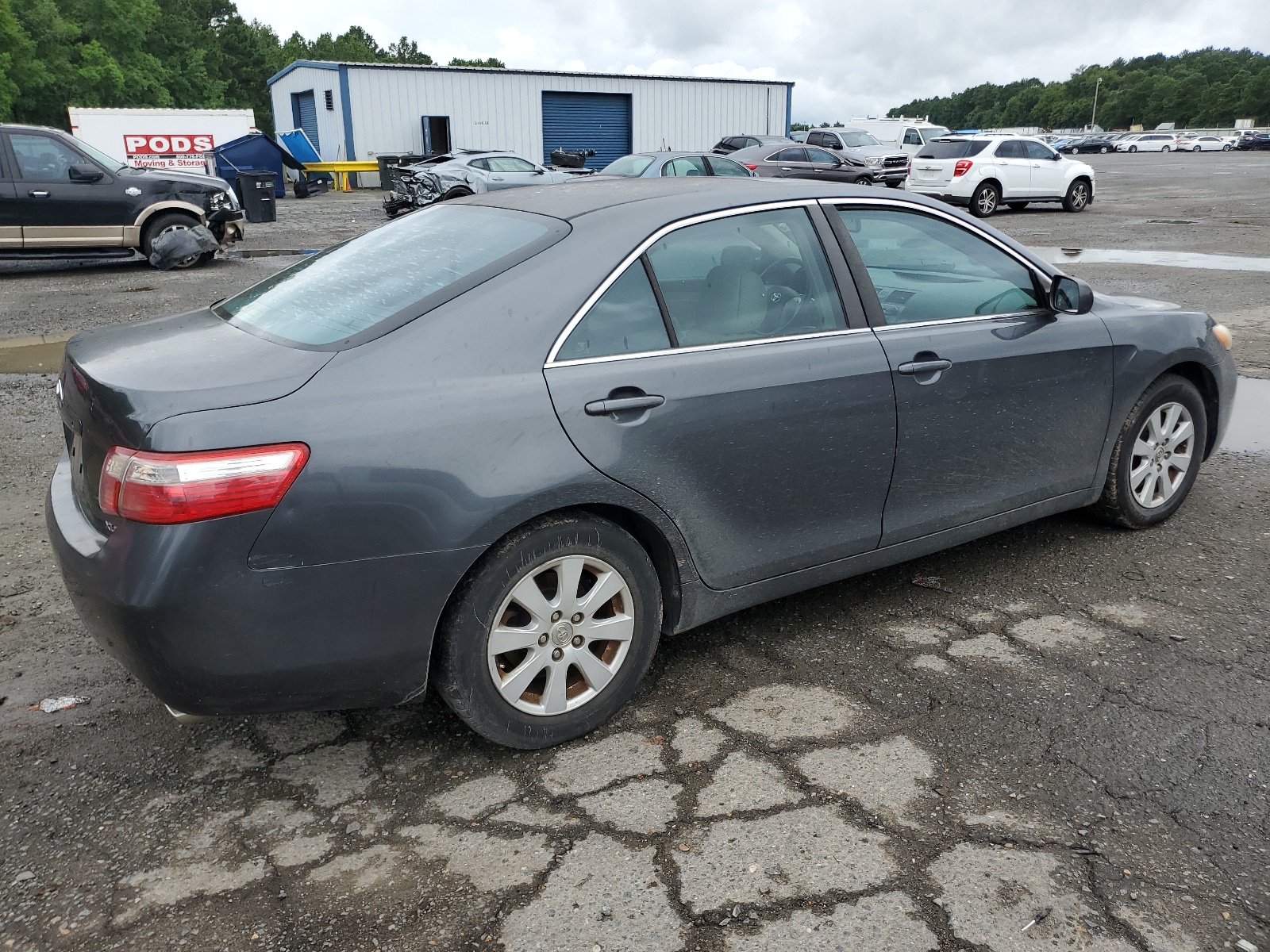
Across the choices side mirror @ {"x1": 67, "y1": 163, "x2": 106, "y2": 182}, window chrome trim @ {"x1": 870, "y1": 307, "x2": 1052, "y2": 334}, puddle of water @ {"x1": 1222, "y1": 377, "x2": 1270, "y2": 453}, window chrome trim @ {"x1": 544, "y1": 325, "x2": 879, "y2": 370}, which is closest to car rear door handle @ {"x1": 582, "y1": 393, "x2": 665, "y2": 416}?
window chrome trim @ {"x1": 544, "y1": 325, "x2": 879, "y2": 370}

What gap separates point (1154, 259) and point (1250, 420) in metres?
8.70

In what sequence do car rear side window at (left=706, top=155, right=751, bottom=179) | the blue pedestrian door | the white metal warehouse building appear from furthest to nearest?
the blue pedestrian door → the white metal warehouse building → car rear side window at (left=706, top=155, right=751, bottom=179)

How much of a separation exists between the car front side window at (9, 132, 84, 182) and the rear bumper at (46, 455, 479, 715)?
12.3 metres

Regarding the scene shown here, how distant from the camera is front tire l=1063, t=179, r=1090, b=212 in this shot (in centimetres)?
2204

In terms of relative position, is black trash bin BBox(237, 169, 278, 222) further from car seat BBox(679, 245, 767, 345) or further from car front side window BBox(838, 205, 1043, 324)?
car seat BBox(679, 245, 767, 345)

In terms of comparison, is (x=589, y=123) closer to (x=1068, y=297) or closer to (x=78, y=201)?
(x=78, y=201)

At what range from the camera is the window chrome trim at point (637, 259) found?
9.13ft

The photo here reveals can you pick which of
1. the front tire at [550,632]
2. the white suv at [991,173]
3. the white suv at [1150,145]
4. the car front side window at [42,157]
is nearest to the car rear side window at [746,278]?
the front tire at [550,632]

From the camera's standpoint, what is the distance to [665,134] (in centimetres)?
4322

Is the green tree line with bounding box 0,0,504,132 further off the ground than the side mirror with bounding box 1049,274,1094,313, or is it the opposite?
the green tree line with bounding box 0,0,504,132

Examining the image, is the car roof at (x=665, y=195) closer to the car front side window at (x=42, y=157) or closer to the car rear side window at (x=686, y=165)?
the car front side window at (x=42, y=157)

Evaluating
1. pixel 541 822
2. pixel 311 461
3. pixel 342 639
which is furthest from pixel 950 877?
pixel 311 461

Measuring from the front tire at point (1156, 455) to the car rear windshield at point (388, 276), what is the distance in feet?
8.59

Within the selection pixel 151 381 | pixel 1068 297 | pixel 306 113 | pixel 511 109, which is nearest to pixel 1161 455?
pixel 1068 297
